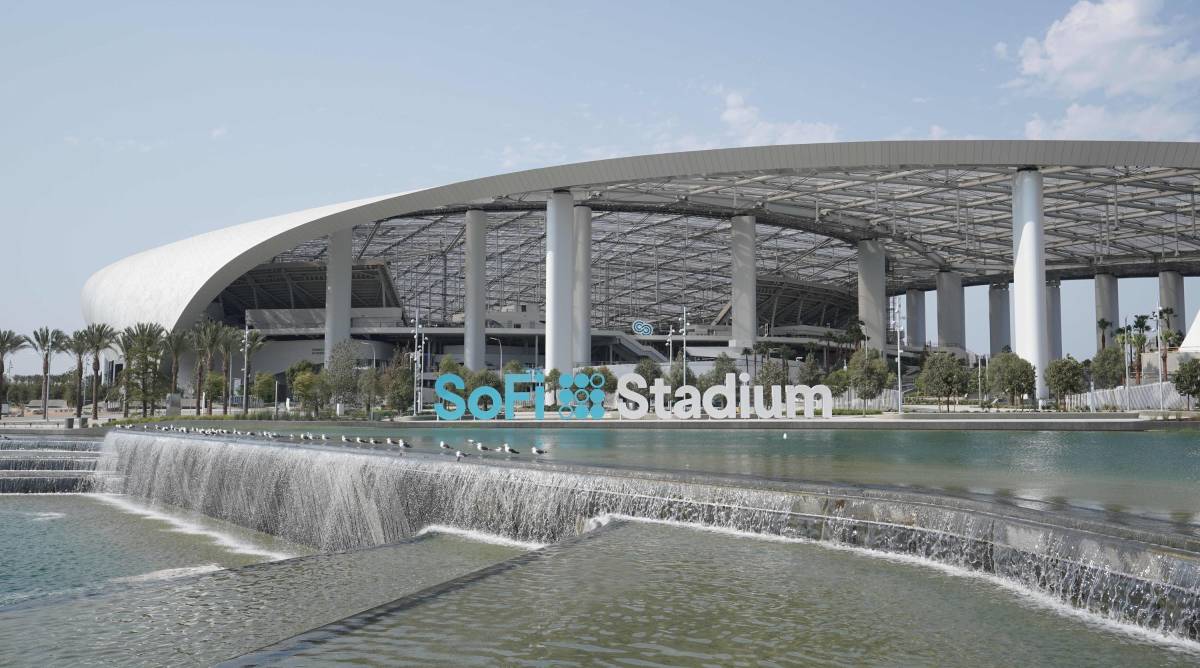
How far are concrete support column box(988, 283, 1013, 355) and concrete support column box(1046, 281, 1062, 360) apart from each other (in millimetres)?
5427

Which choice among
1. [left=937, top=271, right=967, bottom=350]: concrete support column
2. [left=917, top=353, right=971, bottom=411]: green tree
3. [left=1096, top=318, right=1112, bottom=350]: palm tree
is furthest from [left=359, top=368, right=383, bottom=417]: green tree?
[left=1096, top=318, right=1112, bottom=350]: palm tree

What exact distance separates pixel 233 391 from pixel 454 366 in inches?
933

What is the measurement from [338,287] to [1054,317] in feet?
239

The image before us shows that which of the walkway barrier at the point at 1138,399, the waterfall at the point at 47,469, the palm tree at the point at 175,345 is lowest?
the waterfall at the point at 47,469

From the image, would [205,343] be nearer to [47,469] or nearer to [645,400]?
[645,400]

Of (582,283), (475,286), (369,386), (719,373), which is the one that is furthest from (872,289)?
(369,386)

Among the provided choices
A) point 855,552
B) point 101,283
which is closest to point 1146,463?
point 855,552

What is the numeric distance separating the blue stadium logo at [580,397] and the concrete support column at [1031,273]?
2530cm

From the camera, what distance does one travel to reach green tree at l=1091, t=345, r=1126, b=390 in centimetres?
6569

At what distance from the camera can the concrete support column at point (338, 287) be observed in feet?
238

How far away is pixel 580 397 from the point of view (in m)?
58.2

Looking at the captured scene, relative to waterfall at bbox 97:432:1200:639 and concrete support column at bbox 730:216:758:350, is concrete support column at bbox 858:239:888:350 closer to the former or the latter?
concrete support column at bbox 730:216:758:350

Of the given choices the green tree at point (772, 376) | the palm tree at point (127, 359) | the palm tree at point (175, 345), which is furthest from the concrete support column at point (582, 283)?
the palm tree at point (127, 359)

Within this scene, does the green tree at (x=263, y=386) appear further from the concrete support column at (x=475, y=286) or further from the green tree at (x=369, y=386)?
the concrete support column at (x=475, y=286)
